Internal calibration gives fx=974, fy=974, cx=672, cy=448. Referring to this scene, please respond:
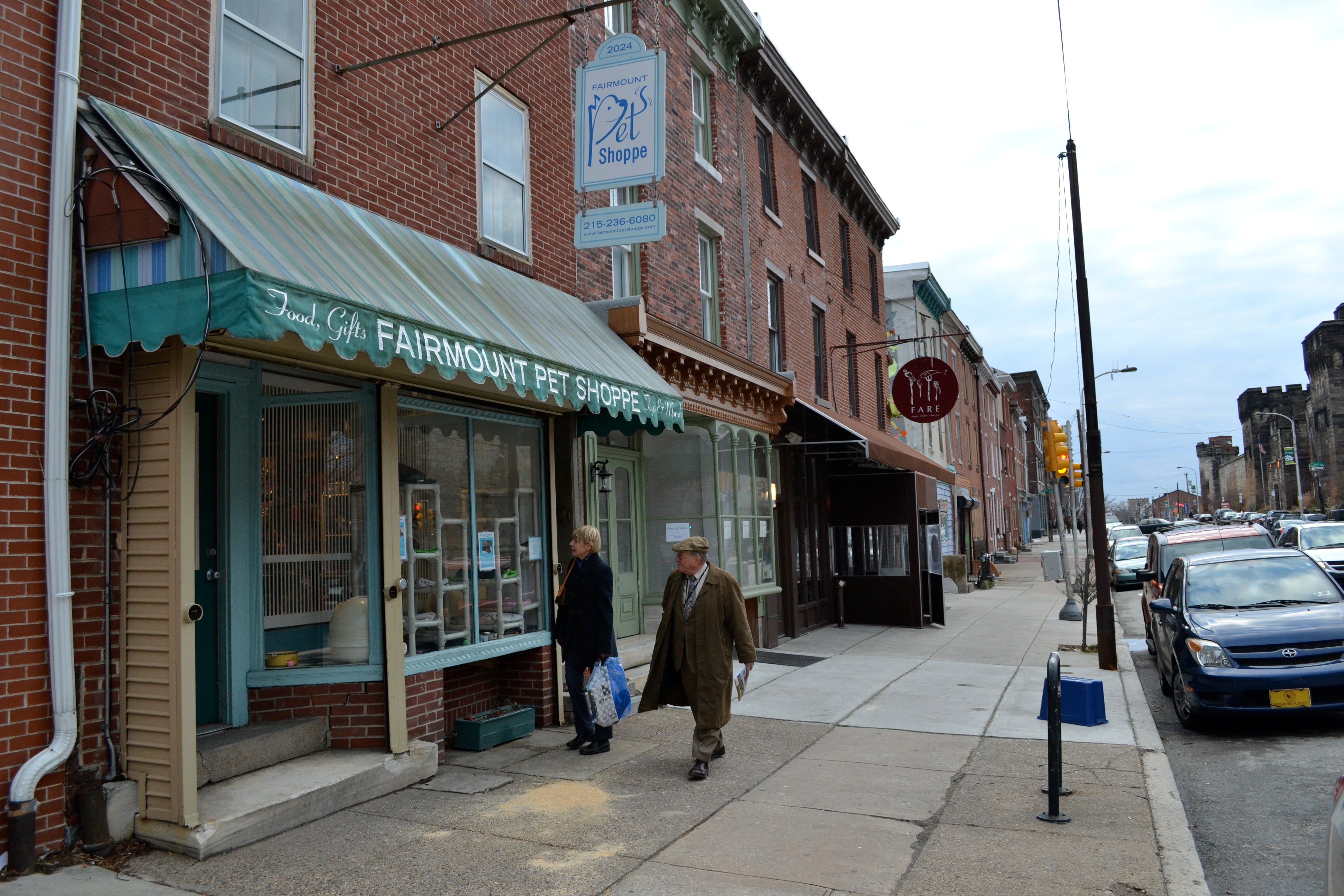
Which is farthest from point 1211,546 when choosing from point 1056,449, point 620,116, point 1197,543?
point 620,116

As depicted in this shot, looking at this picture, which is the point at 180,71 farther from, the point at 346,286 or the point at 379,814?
the point at 379,814

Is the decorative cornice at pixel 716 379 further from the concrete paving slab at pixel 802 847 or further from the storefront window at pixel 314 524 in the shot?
the concrete paving slab at pixel 802 847

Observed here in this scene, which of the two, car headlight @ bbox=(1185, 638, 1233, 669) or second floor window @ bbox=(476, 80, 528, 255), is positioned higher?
second floor window @ bbox=(476, 80, 528, 255)

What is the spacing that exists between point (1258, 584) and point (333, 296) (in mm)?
9370

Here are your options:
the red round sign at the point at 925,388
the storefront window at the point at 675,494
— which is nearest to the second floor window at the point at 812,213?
the red round sign at the point at 925,388

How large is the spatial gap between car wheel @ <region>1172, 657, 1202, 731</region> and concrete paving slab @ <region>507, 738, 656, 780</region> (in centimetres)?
490

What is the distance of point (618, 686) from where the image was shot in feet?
25.7

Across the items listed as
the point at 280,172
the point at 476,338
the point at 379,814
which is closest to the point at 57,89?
the point at 280,172

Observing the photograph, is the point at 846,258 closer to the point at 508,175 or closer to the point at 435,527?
the point at 508,175

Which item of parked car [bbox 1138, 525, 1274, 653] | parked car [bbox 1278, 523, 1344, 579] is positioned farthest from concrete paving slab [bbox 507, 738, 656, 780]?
parked car [bbox 1278, 523, 1344, 579]

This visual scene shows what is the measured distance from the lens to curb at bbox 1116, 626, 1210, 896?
5.18 meters

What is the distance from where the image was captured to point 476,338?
6.52m

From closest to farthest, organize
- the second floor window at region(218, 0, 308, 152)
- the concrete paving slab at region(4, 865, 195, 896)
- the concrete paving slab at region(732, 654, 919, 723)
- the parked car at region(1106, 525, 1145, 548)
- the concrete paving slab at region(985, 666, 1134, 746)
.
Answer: the concrete paving slab at region(4, 865, 195, 896) → the second floor window at region(218, 0, 308, 152) → the concrete paving slab at region(985, 666, 1134, 746) → the concrete paving slab at region(732, 654, 919, 723) → the parked car at region(1106, 525, 1145, 548)

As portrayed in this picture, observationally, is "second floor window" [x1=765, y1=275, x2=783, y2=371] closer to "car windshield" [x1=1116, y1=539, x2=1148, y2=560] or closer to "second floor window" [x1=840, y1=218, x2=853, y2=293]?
"second floor window" [x1=840, y1=218, x2=853, y2=293]
